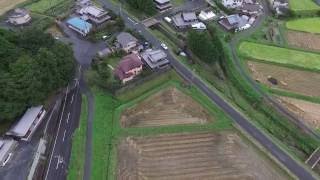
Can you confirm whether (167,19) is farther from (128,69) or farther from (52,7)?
(52,7)

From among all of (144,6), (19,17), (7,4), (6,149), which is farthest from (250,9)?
(6,149)

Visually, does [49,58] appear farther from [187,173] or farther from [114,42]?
[187,173]

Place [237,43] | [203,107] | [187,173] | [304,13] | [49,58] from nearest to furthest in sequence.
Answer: [187,173] < [49,58] < [203,107] < [237,43] < [304,13]

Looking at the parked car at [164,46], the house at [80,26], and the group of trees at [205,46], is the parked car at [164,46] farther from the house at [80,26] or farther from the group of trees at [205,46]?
the house at [80,26]

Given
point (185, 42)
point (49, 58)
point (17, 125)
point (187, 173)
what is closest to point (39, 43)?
point (49, 58)

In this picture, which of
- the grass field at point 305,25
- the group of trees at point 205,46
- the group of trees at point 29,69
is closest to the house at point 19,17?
the group of trees at point 29,69
